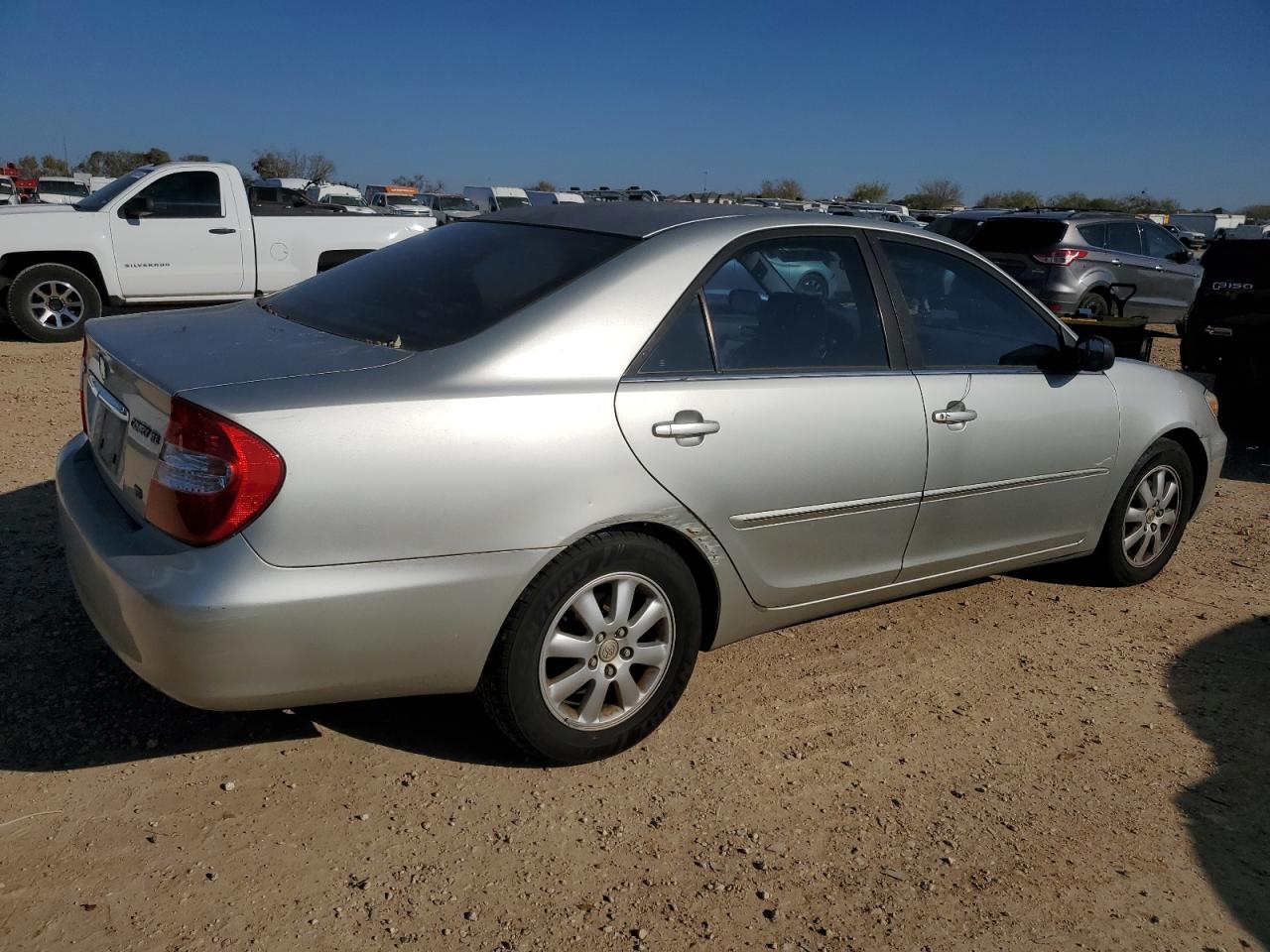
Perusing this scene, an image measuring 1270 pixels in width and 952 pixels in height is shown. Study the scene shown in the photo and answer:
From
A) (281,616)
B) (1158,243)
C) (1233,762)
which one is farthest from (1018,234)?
(281,616)

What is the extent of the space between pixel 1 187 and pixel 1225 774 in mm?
32089

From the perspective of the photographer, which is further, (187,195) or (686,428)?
(187,195)

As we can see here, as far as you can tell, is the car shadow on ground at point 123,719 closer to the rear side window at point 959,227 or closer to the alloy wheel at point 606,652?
the alloy wheel at point 606,652

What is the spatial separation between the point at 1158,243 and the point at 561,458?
14.2m

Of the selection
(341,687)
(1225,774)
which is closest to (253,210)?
(341,687)

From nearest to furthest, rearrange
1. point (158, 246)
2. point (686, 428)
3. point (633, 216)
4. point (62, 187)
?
point (686, 428), point (633, 216), point (158, 246), point (62, 187)

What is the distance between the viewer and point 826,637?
4234 mm

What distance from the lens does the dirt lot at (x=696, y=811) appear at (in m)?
2.54

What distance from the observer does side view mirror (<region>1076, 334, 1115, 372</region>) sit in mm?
4223

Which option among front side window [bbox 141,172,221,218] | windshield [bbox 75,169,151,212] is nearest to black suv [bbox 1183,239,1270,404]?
front side window [bbox 141,172,221,218]

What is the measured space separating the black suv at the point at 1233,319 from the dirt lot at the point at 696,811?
468 cm

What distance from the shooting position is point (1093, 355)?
4223mm

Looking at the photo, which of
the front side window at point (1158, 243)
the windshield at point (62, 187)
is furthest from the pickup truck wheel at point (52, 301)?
the windshield at point (62, 187)

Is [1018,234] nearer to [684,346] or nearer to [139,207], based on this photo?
[139,207]
